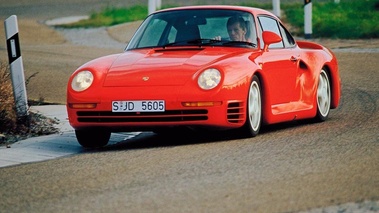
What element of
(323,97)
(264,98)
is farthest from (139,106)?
(323,97)

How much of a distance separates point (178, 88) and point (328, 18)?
56.1 feet

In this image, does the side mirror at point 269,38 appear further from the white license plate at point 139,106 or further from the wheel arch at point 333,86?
the white license plate at point 139,106

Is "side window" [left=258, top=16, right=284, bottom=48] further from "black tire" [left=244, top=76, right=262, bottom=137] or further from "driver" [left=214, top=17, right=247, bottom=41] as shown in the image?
"black tire" [left=244, top=76, right=262, bottom=137]

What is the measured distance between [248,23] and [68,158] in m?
2.59

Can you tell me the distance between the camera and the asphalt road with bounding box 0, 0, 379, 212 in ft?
22.8

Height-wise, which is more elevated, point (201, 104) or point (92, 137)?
point (201, 104)

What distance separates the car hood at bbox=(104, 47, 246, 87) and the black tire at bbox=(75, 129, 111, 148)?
545mm

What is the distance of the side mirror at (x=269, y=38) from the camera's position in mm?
10992

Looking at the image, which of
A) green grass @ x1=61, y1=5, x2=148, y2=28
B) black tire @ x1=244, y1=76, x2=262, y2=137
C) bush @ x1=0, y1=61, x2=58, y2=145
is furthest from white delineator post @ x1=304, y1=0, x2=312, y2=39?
black tire @ x1=244, y1=76, x2=262, y2=137

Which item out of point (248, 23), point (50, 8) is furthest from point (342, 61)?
point (50, 8)

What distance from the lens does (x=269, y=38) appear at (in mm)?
11008

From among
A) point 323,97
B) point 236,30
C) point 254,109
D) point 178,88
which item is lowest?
point 323,97

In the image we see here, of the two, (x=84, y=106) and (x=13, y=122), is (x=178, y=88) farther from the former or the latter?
(x=13, y=122)

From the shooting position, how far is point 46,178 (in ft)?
27.0
